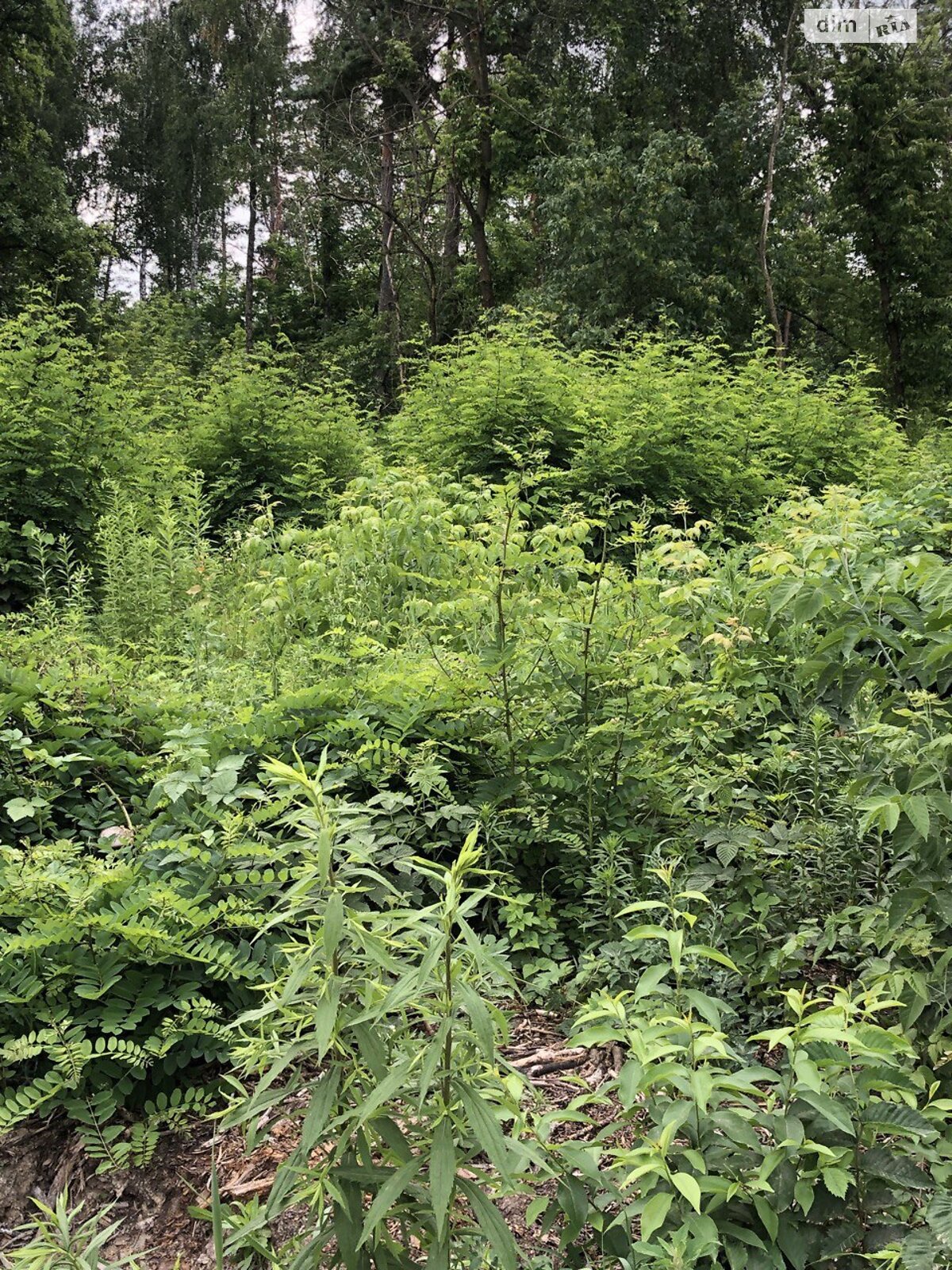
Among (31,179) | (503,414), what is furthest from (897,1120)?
(31,179)

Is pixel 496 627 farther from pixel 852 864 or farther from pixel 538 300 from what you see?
pixel 538 300

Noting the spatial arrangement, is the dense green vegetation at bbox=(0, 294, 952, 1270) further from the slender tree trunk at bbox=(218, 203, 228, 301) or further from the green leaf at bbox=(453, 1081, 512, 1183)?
the slender tree trunk at bbox=(218, 203, 228, 301)

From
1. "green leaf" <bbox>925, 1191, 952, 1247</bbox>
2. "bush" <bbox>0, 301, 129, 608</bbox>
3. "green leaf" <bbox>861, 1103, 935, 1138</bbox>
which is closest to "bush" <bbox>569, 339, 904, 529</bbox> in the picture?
"bush" <bbox>0, 301, 129, 608</bbox>

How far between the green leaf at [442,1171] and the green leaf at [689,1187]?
324 millimetres

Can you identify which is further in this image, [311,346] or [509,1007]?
[311,346]

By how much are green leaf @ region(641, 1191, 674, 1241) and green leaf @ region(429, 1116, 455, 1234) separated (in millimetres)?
305

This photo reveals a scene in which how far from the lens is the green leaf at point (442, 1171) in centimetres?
111

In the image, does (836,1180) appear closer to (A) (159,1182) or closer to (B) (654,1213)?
(B) (654,1213)

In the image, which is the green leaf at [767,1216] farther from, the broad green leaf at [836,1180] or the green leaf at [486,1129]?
the green leaf at [486,1129]

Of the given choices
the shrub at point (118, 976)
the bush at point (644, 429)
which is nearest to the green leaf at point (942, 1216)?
the shrub at point (118, 976)

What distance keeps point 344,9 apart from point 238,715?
21144 millimetres

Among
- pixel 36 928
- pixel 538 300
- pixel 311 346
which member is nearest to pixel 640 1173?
pixel 36 928

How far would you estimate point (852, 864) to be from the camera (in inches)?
101

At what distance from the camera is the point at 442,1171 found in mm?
1138
